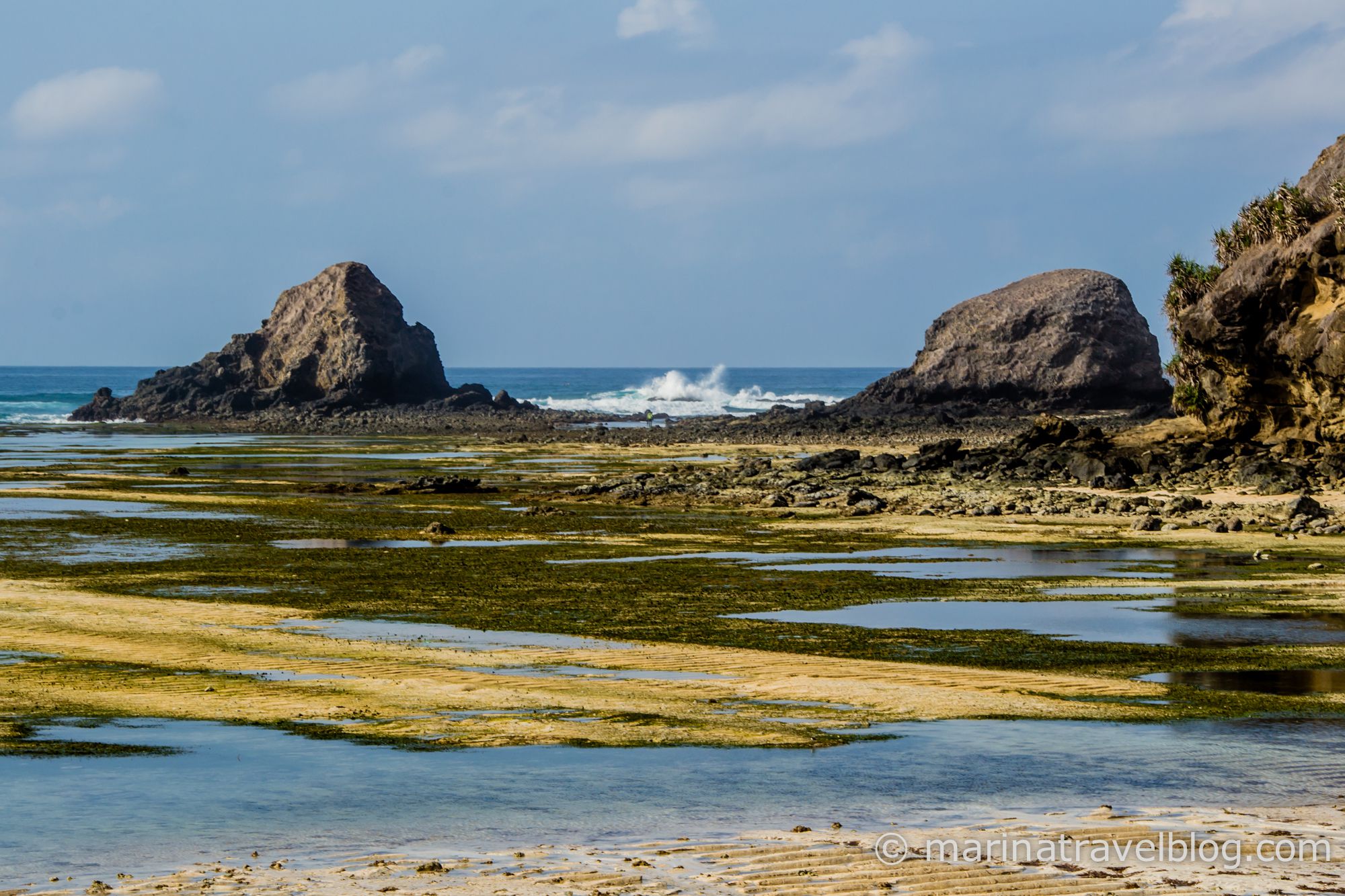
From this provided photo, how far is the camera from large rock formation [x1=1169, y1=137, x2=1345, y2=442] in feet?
144

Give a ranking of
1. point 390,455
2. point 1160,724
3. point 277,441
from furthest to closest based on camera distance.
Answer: point 277,441
point 390,455
point 1160,724

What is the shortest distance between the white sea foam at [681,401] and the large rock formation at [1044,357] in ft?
110

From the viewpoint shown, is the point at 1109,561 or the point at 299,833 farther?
the point at 1109,561

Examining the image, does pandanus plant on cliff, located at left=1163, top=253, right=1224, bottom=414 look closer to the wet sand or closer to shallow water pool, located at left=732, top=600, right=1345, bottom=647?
shallow water pool, located at left=732, top=600, right=1345, bottom=647

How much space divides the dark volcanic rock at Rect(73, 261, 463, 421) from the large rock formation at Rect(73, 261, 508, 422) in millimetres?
84

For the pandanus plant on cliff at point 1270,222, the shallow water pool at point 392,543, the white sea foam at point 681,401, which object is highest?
the pandanus plant on cliff at point 1270,222

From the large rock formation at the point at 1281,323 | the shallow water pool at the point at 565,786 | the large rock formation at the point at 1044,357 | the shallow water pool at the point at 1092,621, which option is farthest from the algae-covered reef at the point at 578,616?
the large rock formation at the point at 1044,357

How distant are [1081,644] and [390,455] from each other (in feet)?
170

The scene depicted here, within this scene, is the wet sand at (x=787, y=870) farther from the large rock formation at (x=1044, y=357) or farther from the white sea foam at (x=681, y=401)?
the white sea foam at (x=681, y=401)

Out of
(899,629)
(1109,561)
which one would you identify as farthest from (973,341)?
(899,629)

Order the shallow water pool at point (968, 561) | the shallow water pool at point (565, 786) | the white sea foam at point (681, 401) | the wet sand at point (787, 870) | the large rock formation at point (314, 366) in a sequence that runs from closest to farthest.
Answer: the wet sand at point (787, 870), the shallow water pool at point (565, 786), the shallow water pool at point (968, 561), the large rock formation at point (314, 366), the white sea foam at point (681, 401)

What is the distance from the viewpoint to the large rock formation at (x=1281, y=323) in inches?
1731

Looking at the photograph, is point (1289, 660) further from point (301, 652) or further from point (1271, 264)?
point (1271, 264)

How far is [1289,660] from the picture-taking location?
56.0ft
